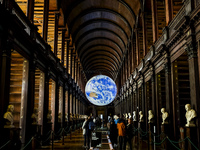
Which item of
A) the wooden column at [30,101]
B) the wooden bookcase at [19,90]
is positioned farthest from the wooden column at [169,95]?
the wooden bookcase at [19,90]

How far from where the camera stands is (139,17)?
20453mm

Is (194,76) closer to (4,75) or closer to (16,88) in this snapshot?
(4,75)

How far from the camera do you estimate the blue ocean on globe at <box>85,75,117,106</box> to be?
26.8 metres

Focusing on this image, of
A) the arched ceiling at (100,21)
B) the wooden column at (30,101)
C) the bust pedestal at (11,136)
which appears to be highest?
the arched ceiling at (100,21)

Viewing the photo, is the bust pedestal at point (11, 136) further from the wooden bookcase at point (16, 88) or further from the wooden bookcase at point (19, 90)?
the wooden bookcase at point (16, 88)

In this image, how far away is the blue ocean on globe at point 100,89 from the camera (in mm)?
26844

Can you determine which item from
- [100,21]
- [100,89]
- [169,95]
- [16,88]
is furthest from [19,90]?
[100,21]

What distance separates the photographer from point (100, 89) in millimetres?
26844

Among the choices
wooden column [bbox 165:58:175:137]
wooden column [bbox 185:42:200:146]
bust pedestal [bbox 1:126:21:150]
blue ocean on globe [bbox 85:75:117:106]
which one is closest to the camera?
bust pedestal [bbox 1:126:21:150]

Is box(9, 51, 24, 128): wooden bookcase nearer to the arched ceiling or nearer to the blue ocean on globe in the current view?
the arched ceiling

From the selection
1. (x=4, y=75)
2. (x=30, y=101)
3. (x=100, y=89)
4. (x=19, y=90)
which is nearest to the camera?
(x=4, y=75)

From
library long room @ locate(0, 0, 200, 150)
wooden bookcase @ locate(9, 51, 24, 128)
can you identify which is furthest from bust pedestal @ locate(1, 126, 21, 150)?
wooden bookcase @ locate(9, 51, 24, 128)

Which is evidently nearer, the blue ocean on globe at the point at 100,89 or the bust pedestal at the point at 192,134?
the bust pedestal at the point at 192,134

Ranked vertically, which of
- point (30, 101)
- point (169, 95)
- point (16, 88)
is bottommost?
point (30, 101)
